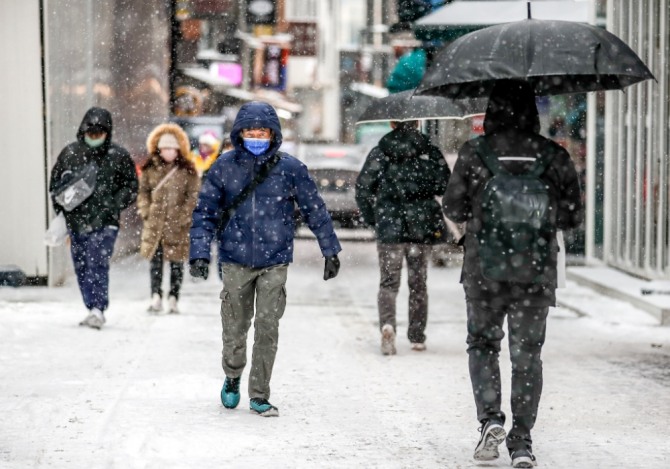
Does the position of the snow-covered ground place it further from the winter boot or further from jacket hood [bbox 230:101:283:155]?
jacket hood [bbox 230:101:283:155]

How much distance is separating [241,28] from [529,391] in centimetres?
4486

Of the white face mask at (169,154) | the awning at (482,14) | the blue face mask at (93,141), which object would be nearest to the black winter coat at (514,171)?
the blue face mask at (93,141)

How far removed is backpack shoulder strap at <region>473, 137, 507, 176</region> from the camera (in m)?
5.77

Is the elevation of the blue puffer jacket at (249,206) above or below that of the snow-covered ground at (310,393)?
above

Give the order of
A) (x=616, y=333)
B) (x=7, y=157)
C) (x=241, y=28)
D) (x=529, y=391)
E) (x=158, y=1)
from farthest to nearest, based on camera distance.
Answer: (x=241, y=28)
(x=158, y=1)
(x=7, y=157)
(x=616, y=333)
(x=529, y=391)

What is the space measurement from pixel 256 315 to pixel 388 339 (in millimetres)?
2558

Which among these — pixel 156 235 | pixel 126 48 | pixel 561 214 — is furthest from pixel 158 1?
pixel 561 214

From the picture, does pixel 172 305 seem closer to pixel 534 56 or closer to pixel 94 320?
pixel 94 320

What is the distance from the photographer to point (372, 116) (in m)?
9.83

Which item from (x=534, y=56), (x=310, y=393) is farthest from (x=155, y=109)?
(x=534, y=56)

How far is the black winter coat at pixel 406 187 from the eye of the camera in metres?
9.65

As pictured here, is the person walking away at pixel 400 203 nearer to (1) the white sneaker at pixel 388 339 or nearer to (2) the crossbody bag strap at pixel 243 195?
(1) the white sneaker at pixel 388 339

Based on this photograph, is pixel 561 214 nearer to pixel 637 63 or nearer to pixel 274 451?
Answer: pixel 637 63

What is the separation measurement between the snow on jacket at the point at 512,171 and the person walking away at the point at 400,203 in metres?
3.65
